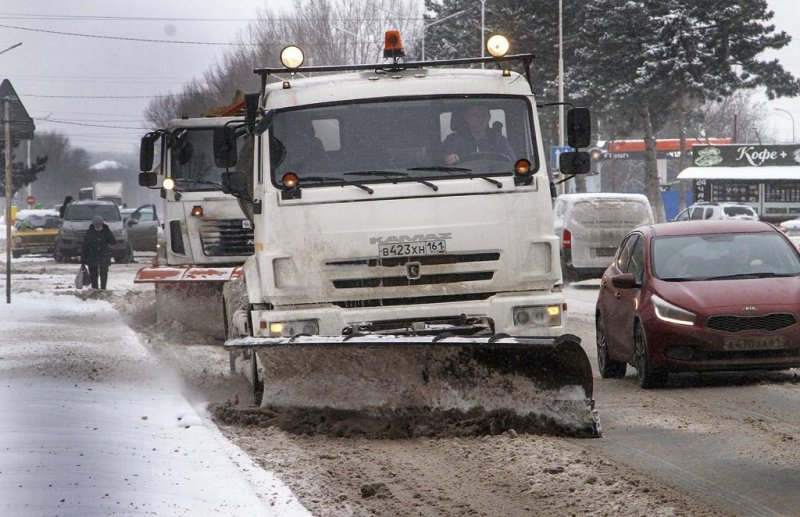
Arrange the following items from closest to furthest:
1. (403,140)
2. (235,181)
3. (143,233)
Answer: (403,140)
(235,181)
(143,233)

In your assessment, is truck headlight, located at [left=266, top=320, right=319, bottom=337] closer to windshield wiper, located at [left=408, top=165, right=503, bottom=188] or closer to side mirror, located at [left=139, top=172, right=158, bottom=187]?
windshield wiper, located at [left=408, top=165, right=503, bottom=188]

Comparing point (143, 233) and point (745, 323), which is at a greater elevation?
point (745, 323)

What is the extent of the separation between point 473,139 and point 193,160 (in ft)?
26.3

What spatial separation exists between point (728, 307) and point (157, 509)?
647cm

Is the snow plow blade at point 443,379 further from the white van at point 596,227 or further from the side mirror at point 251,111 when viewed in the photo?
the white van at point 596,227

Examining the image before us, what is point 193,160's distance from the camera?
672 inches

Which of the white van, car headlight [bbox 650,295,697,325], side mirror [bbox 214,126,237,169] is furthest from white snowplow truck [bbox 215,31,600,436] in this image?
the white van

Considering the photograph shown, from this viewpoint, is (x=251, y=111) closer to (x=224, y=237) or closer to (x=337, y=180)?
(x=337, y=180)

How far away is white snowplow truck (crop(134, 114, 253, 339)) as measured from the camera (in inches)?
664

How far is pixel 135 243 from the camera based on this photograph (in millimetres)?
47688

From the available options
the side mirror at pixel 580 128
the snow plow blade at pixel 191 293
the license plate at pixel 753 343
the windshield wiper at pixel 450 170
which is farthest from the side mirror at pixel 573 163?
the snow plow blade at pixel 191 293

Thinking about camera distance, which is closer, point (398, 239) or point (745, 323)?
point (398, 239)

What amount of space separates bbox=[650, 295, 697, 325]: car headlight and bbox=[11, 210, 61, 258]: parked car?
40.3m

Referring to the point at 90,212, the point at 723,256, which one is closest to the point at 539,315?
the point at 723,256
